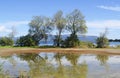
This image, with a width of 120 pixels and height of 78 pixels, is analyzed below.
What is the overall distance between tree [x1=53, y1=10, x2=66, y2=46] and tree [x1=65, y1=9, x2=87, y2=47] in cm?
138

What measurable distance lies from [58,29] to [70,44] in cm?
544

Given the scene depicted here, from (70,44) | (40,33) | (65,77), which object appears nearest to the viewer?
(65,77)

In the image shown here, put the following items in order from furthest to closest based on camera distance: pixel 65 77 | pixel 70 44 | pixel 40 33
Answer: pixel 40 33
pixel 70 44
pixel 65 77

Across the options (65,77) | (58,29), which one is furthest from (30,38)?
(65,77)

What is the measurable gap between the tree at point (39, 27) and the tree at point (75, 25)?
552cm

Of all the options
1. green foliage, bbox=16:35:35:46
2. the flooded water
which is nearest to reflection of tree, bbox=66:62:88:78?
the flooded water

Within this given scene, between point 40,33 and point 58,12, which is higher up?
point 58,12

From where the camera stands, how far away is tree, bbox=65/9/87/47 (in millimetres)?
69625

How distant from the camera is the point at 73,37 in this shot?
6962 cm

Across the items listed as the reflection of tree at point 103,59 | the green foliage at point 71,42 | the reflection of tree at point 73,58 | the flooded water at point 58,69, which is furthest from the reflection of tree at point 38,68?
the green foliage at point 71,42

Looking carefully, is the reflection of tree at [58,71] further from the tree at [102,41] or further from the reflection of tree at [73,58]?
the tree at [102,41]

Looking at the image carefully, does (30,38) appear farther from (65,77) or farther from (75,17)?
(65,77)

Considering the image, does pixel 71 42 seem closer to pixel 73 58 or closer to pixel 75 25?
pixel 75 25

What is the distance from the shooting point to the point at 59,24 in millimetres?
71188
